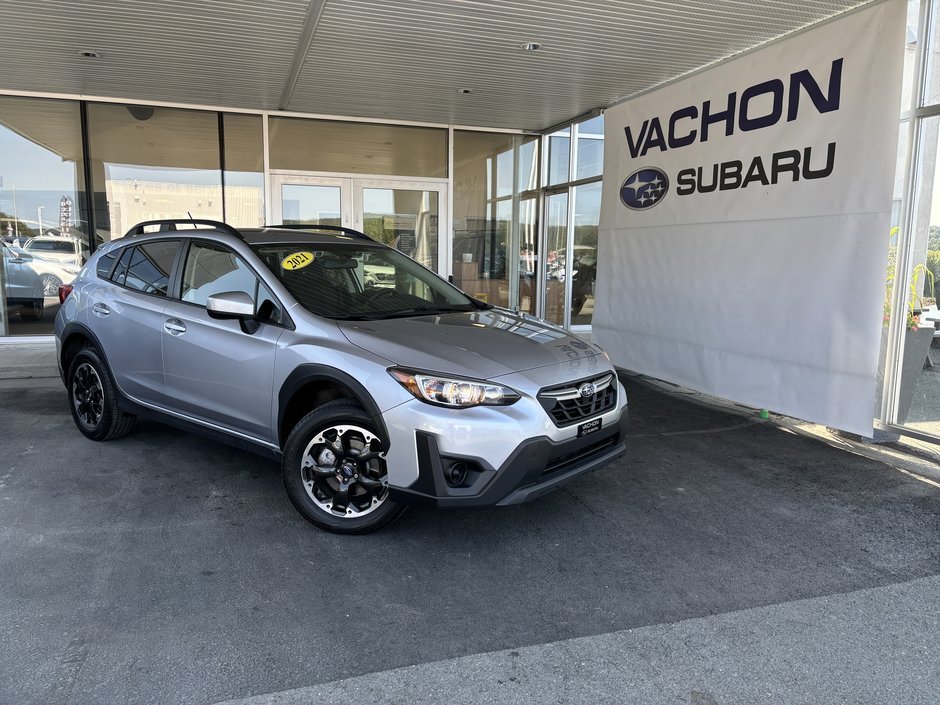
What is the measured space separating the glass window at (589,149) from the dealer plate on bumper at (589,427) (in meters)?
7.18

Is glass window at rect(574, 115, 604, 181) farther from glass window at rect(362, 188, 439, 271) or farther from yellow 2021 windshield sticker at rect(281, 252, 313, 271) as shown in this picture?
yellow 2021 windshield sticker at rect(281, 252, 313, 271)

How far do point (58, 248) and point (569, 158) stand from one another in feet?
25.4

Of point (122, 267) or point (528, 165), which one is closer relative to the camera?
point (122, 267)

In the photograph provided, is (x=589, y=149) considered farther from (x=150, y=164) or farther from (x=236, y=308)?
(x=236, y=308)

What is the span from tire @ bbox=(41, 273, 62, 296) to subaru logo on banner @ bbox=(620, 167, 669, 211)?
318 inches

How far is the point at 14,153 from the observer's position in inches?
380

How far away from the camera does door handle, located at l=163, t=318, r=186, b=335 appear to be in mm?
4576

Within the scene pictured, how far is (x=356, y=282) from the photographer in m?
4.61

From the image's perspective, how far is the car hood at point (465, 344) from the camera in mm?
3521

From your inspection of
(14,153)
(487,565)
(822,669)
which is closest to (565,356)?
(487,565)

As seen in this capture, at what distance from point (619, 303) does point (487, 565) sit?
540 cm

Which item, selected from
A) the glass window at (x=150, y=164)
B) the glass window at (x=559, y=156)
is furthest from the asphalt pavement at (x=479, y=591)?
the glass window at (x=559, y=156)

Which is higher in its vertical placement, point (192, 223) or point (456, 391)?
point (192, 223)

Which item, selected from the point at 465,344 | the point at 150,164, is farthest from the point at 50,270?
the point at 465,344
